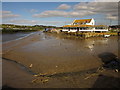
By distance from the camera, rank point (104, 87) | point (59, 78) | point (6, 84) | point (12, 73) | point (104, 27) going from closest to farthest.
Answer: point (104, 87), point (6, 84), point (59, 78), point (12, 73), point (104, 27)

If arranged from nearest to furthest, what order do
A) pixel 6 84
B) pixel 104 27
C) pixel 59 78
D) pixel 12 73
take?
pixel 6 84
pixel 59 78
pixel 12 73
pixel 104 27

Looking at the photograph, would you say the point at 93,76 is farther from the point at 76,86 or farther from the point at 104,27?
the point at 104,27

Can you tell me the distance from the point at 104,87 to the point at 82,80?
1245mm

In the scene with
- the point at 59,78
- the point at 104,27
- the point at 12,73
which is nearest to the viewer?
the point at 59,78

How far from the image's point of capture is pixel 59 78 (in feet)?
22.0

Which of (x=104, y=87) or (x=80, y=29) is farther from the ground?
(x=80, y=29)

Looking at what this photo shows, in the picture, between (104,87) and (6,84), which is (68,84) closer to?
(104,87)

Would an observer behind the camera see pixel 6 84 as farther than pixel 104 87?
Yes

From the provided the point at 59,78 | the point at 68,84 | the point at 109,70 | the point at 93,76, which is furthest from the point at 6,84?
the point at 109,70

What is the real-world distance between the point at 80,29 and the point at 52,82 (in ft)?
103

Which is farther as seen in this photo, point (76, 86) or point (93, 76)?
point (93, 76)

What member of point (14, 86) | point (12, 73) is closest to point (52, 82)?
point (14, 86)

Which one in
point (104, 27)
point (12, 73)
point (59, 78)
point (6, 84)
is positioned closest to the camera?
point (6, 84)

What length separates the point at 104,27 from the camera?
35.3 meters
